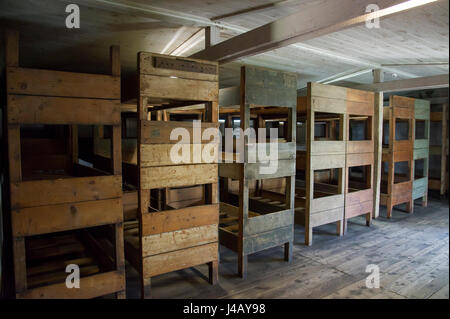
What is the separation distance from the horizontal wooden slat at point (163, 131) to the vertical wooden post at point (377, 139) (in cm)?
341

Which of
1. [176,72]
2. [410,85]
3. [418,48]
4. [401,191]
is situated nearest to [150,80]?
[176,72]

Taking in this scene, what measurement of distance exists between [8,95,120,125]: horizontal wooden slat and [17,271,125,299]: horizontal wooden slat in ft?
3.93

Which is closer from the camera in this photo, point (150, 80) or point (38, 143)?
point (150, 80)

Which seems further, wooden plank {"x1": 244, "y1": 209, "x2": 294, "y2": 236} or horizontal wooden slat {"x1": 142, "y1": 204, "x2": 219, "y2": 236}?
wooden plank {"x1": 244, "y1": 209, "x2": 294, "y2": 236}

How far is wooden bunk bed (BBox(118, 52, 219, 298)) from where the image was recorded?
2.43m

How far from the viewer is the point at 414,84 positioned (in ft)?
14.7

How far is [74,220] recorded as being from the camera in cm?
224

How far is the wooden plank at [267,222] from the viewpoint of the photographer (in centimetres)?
307

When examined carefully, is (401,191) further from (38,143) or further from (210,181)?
(38,143)

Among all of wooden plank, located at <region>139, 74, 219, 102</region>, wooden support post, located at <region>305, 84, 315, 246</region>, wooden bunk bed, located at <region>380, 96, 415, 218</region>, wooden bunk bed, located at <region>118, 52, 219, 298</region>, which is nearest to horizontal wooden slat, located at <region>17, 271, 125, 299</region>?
wooden bunk bed, located at <region>118, 52, 219, 298</region>

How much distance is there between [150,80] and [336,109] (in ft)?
8.58

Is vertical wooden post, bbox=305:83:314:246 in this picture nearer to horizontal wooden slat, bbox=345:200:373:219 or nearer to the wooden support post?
the wooden support post

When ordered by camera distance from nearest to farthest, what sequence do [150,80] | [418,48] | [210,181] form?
[150,80], [210,181], [418,48]

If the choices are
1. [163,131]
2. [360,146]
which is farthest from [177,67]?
[360,146]
